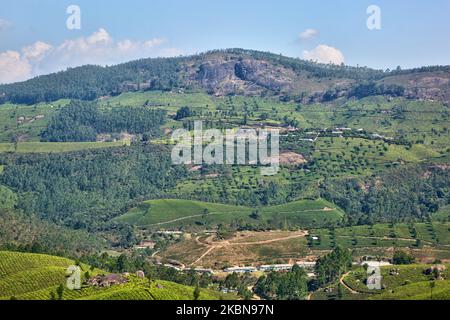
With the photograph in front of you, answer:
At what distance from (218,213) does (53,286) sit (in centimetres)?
7996

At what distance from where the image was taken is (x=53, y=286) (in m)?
94.7

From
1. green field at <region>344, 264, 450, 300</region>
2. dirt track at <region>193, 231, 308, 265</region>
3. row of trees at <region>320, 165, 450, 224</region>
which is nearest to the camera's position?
green field at <region>344, 264, 450, 300</region>

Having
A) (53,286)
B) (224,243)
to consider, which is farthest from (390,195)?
(53,286)

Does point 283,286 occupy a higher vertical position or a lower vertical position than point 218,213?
lower

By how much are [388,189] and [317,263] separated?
79293mm

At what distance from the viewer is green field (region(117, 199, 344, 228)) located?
168 metres

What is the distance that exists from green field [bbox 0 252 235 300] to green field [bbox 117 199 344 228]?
61593 millimetres

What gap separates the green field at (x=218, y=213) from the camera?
167625 mm

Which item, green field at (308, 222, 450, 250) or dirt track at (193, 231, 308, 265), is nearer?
dirt track at (193, 231, 308, 265)

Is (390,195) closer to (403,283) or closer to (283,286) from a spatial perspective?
(403,283)

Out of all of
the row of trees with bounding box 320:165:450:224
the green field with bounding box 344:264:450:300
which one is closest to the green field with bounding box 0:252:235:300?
the green field with bounding box 344:264:450:300

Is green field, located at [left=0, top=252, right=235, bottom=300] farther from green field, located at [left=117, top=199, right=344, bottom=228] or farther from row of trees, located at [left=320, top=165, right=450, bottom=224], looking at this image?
row of trees, located at [left=320, top=165, right=450, bottom=224]
